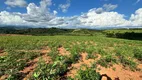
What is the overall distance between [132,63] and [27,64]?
937 cm

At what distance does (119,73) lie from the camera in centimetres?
1019

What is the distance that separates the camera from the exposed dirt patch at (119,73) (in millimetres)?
9623

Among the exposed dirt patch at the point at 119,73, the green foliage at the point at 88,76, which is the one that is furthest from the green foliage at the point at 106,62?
the green foliage at the point at 88,76

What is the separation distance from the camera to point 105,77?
915 centimetres

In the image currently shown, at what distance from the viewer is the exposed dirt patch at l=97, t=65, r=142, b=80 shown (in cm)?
962

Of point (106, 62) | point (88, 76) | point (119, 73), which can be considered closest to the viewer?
point (88, 76)

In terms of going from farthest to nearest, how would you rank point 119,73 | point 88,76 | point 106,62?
point 106,62, point 119,73, point 88,76

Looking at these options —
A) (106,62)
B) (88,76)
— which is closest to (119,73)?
(106,62)

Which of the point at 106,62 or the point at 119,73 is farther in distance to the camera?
the point at 106,62

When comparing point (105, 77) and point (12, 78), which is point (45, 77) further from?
point (105, 77)

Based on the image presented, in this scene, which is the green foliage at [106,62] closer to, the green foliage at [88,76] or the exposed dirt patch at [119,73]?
the exposed dirt patch at [119,73]

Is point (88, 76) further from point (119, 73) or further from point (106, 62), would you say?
point (106, 62)

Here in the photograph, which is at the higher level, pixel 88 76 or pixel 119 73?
pixel 88 76

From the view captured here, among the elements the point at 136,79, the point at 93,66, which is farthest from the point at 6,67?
the point at 136,79
